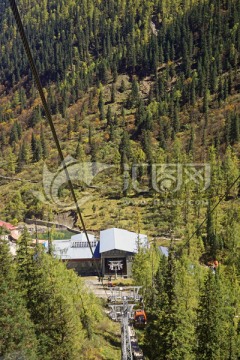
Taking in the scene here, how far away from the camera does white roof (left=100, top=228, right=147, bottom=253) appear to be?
39938mm

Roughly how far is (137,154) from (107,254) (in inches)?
1354

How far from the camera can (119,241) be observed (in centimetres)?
4109

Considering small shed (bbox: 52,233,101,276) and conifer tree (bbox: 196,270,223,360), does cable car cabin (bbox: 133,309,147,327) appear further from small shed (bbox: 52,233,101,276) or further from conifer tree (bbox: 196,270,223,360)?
small shed (bbox: 52,233,101,276)

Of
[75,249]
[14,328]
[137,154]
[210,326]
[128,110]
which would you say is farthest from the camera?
[128,110]

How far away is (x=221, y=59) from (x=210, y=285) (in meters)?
98.7

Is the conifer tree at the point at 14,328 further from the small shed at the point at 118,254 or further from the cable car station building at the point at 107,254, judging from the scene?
the small shed at the point at 118,254

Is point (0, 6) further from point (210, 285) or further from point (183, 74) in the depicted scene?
point (210, 285)

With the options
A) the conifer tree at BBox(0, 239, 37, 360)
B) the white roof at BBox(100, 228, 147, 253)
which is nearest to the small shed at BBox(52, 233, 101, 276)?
the white roof at BBox(100, 228, 147, 253)

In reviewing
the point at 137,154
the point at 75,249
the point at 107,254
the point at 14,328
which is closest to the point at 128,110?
the point at 137,154

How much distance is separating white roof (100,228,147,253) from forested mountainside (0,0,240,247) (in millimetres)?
4975

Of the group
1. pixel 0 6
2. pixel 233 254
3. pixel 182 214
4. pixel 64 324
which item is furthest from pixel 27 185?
pixel 0 6

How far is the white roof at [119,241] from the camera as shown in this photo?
3994 centimetres

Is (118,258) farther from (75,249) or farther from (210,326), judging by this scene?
(210,326)

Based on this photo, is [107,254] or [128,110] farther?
[128,110]
